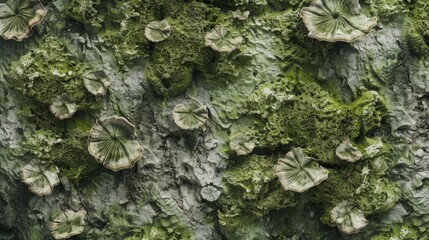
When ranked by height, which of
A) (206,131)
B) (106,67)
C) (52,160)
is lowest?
(52,160)

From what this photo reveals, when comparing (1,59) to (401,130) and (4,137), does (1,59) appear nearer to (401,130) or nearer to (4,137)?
(4,137)

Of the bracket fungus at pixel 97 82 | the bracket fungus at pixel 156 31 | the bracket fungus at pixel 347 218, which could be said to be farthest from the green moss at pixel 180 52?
the bracket fungus at pixel 347 218

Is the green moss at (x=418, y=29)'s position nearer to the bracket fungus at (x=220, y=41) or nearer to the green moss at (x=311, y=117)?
the green moss at (x=311, y=117)

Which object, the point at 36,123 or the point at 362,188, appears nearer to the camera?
the point at 362,188

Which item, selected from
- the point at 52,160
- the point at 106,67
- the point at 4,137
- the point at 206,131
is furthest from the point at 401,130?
the point at 4,137

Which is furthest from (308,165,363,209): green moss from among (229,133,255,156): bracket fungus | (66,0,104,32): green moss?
(66,0,104,32): green moss
